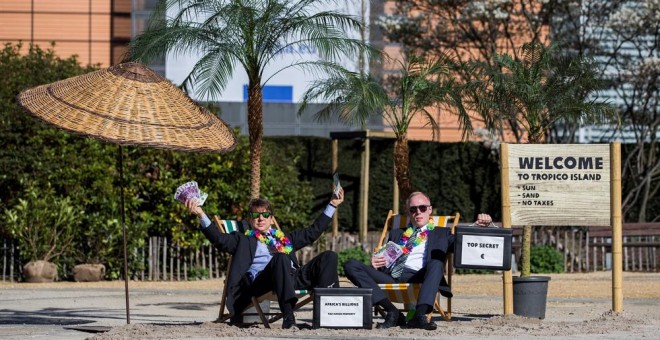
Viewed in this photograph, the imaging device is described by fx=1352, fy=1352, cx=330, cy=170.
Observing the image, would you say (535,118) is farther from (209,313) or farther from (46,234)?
(46,234)

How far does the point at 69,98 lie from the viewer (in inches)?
432

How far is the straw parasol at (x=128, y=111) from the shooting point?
1067cm

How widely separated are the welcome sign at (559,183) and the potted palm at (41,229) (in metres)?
9.21

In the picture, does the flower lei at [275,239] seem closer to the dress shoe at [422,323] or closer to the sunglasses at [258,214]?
the sunglasses at [258,214]

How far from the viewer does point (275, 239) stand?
11.5 meters

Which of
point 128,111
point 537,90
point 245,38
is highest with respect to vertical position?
point 245,38

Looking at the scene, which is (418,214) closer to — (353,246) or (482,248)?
(482,248)

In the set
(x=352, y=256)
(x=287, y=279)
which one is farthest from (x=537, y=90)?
(x=352, y=256)

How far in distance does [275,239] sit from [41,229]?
8.80 metres

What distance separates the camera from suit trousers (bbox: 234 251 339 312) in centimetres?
1076

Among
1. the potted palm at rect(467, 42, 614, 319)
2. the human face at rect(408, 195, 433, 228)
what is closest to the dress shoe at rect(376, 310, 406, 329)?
the human face at rect(408, 195, 433, 228)

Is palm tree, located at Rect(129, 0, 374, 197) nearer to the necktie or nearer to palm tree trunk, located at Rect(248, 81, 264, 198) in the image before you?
palm tree trunk, located at Rect(248, 81, 264, 198)

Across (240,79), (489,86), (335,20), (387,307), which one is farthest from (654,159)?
(387,307)

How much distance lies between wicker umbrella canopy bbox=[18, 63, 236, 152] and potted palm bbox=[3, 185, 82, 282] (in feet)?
27.5
